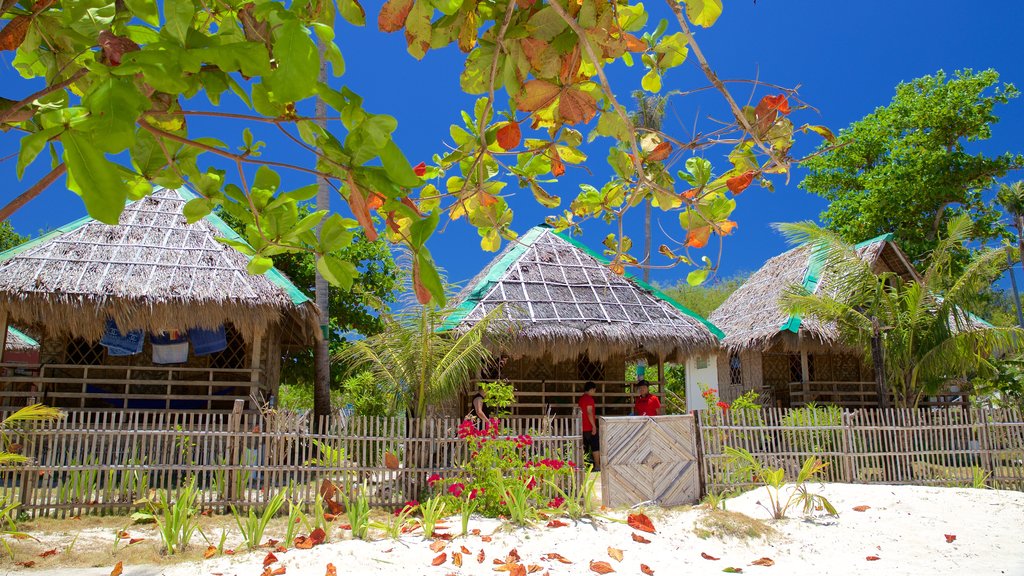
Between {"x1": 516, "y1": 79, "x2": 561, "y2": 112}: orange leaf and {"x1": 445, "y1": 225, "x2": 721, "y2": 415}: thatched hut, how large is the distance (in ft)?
25.1

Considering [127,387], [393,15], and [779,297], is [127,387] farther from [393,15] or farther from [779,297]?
[779,297]

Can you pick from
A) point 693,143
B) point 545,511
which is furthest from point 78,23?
point 545,511

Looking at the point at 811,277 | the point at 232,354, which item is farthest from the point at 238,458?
the point at 811,277

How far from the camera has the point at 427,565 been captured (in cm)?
517

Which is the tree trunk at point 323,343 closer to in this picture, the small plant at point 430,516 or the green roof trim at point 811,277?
the small plant at point 430,516

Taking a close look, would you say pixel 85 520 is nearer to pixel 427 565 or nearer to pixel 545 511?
pixel 427 565

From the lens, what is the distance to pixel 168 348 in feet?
32.4

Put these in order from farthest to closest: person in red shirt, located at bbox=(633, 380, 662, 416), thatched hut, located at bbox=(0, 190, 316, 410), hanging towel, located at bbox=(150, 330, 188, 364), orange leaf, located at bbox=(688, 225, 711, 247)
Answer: hanging towel, located at bbox=(150, 330, 188, 364)
thatched hut, located at bbox=(0, 190, 316, 410)
person in red shirt, located at bbox=(633, 380, 662, 416)
orange leaf, located at bbox=(688, 225, 711, 247)

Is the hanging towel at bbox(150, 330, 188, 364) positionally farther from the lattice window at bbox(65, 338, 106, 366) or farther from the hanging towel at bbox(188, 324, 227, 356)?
the lattice window at bbox(65, 338, 106, 366)

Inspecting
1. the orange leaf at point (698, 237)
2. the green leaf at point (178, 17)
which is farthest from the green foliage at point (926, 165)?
the green leaf at point (178, 17)

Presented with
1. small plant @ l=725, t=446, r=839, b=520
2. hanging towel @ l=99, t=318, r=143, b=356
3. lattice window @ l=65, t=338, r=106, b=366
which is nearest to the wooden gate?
small plant @ l=725, t=446, r=839, b=520

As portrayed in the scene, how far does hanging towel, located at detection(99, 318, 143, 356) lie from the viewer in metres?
9.55

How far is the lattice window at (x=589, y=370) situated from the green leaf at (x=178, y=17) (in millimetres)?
11788

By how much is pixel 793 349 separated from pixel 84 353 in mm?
12314
